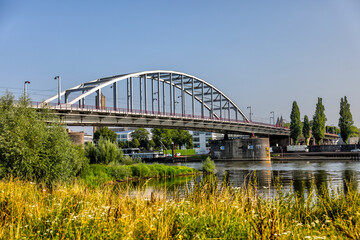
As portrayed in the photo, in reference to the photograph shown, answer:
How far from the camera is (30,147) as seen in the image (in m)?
21.2

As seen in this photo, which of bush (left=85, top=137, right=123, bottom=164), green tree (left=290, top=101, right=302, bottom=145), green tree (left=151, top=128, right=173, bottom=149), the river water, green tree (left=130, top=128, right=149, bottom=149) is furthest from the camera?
green tree (left=130, top=128, right=149, bottom=149)

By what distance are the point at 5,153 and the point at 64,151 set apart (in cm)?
375

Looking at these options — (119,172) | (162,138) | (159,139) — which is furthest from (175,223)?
(159,139)

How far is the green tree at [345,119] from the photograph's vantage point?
90062mm

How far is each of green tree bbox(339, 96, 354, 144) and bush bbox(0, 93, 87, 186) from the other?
83326 mm

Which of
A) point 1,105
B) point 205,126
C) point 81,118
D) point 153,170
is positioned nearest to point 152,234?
point 1,105

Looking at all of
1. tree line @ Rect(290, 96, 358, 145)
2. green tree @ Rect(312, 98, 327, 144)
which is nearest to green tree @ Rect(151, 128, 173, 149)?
tree line @ Rect(290, 96, 358, 145)

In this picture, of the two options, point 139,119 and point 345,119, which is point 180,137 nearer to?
point 345,119

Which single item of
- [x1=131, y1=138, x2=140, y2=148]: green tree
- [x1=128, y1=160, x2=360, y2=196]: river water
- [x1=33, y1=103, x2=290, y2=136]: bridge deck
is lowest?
[x1=128, y1=160, x2=360, y2=196]: river water

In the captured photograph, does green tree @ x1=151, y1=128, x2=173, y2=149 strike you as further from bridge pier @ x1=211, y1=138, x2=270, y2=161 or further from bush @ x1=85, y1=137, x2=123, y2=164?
bush @ x1=85, y1=137, x2=123, y2=164

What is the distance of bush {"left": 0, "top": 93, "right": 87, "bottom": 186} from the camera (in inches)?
798

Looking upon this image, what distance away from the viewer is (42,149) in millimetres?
21594

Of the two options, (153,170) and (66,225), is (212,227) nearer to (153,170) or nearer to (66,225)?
(66,225)

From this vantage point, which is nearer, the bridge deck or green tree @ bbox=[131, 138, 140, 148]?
the bridge deck
